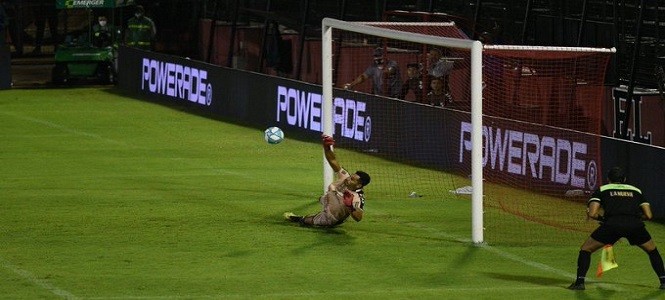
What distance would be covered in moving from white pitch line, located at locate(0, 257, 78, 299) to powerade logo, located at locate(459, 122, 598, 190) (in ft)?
29.4

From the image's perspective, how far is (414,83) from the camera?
2820 cm

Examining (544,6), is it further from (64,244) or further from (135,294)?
(135,294)

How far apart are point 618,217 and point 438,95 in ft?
39.1

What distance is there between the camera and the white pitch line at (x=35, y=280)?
15.4 m

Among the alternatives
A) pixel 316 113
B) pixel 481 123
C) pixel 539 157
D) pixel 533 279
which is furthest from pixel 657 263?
pixel 316 113

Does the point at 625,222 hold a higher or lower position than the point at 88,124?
higher

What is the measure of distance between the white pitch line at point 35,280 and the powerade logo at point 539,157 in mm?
8948

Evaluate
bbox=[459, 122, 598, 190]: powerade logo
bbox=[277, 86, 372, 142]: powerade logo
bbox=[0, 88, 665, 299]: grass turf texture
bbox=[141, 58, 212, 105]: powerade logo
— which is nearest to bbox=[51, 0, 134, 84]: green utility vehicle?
bbox=[141, 58, 212, 105]: powerade logo

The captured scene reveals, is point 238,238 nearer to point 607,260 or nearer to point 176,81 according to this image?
point 607,260

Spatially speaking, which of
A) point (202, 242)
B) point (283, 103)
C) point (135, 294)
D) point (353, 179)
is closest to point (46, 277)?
point (135, 294)

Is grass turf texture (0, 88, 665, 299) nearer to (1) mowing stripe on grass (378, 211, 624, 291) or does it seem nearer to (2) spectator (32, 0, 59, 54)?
(1) mowing stripe on grass (378, 211, 624, 291)

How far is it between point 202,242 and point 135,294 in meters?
3.37

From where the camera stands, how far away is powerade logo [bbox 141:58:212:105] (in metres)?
36.6

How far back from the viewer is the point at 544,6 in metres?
32.1
